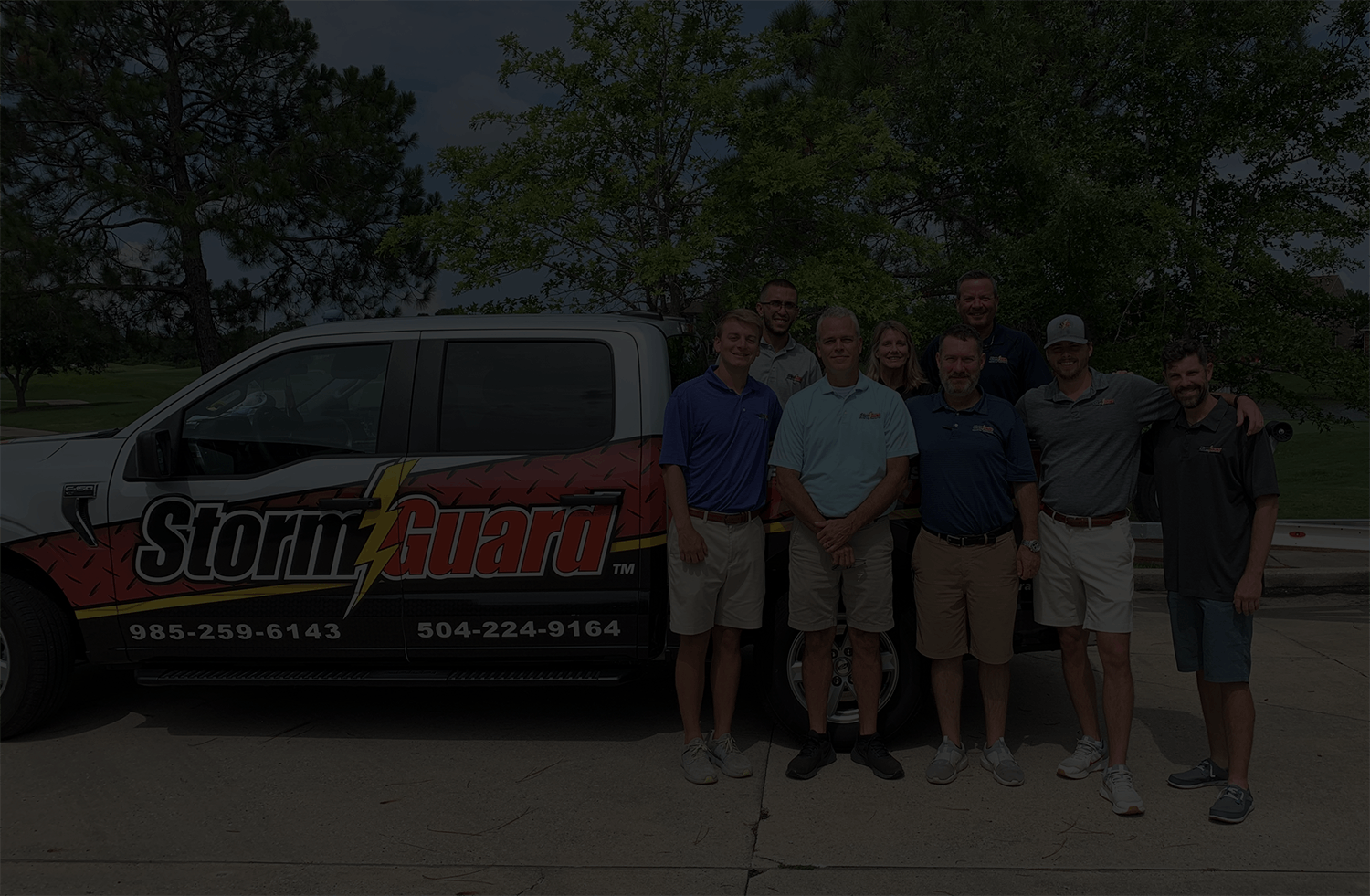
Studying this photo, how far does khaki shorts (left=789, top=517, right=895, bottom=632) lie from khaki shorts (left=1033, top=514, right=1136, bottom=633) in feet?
1.99

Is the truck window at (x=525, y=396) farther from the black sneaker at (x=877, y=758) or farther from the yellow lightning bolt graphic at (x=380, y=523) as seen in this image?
the black sneaker at (x=877, y=758)

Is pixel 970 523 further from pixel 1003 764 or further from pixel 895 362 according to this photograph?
pixel 1003 764

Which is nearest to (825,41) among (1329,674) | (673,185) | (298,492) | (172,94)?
(673,185)

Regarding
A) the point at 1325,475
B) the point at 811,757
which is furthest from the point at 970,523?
the point at 1325,475

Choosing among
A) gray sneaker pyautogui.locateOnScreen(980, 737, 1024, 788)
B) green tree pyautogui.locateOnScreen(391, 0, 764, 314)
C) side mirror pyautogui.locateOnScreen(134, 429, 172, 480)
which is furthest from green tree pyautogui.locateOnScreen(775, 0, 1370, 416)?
side mirror pyautogui.locateOnScreen(134, 429, 172, 480)

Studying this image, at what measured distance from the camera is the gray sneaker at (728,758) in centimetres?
424

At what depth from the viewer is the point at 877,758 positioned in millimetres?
4262

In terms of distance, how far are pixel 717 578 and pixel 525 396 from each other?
1.11 meters

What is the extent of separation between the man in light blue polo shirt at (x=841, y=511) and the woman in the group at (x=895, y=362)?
342mm

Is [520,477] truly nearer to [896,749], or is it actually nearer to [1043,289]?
[896,749]

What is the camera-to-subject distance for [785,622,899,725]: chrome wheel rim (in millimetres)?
4504

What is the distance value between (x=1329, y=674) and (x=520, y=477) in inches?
172

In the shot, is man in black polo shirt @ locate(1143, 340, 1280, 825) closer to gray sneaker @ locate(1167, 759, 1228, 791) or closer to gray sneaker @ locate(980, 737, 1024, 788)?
gray sneaker @ locate(1167, 759, 1228, 791)

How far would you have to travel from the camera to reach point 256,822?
386 cm
